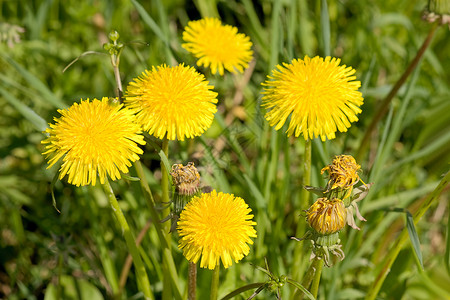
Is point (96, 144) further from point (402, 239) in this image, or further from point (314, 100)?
point (402, 239)

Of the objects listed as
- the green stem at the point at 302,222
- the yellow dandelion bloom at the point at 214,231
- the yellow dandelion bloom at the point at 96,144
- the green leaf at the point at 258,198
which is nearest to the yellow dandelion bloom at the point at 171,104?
the yellow dandelion bloom at the point at 96,144

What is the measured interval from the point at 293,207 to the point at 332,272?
0.40 metres

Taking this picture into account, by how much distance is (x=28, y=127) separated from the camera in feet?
6.44

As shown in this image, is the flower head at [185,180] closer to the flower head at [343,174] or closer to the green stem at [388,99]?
the flower head at [343,174]

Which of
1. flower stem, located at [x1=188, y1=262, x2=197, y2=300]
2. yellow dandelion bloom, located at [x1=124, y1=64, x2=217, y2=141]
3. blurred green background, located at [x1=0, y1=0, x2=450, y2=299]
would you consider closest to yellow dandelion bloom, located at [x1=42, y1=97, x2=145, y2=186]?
yellow dandelion bloom, located at [x1=124, y1=64, x2=217, y2=141]

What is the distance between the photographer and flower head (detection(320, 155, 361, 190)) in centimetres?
96

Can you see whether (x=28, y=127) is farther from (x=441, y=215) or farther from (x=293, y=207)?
(x=441, y=215)

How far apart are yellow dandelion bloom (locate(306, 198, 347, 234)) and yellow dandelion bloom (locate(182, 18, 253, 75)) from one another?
1.88 ft

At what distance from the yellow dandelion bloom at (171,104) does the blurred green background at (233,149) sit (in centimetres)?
35

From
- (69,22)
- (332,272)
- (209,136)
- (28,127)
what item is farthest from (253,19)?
(332,272)

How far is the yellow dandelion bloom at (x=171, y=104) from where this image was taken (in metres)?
1.00

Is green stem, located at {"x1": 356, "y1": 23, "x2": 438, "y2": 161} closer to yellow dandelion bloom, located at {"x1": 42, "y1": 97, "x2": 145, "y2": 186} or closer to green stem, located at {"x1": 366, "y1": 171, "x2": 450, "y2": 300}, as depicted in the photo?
green stem, located at {"x1": 366, "y1": 171, "x2": 450, "y2": 300}

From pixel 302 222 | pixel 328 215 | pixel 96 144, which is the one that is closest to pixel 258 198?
pixel 302 222

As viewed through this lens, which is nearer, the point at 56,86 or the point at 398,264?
the point at 398,264
